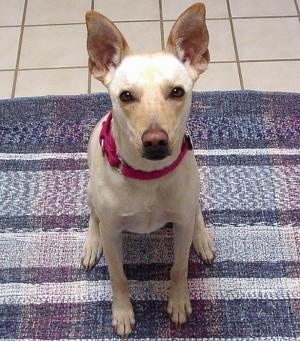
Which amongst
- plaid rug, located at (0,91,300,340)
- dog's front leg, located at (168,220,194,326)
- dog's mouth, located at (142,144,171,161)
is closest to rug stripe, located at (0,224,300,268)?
plaid rug, located at (0,91,300,340)

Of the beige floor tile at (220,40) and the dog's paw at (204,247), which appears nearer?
the dog's paw at (204,247)

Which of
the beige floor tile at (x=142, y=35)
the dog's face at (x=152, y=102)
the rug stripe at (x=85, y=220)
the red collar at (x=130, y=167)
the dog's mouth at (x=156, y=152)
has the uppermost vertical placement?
the dog's face at (x=152, y=102)

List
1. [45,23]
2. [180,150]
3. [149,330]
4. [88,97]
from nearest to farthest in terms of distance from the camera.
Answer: [180,150], [149,330], [88,97], [45,23]

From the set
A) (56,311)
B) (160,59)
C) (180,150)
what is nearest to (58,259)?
(56,311)

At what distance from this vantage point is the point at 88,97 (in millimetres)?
2139

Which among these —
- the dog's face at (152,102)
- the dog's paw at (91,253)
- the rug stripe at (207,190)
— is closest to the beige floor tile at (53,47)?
the rug stripe at (207,190)

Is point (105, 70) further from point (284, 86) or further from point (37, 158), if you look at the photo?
point (284, 86)

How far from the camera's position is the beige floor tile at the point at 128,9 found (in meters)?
2.54

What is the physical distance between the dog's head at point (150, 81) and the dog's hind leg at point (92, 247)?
454 mm

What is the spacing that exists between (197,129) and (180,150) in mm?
744

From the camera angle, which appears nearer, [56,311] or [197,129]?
[56,311]

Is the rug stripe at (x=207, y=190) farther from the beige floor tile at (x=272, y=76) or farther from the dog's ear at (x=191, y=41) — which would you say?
the dog's ear at (x=191, y=41)

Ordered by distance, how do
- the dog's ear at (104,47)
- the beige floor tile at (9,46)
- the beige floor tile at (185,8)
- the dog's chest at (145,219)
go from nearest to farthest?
the dog's ear at (104,47), the dog's chest at (145,219), the beige floor tile at (9,46), the beige floor tile at (185,8)

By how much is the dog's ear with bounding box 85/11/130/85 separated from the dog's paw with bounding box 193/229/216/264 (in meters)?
0.60
